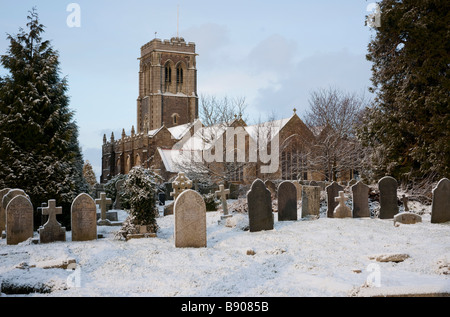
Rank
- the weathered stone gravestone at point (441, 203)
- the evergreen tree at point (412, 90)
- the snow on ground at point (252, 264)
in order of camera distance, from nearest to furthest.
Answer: the snow on ground at point (252, 264) < the weathered stone gravestone at point (441, 203) < the evergreen tree at point (412, 90)

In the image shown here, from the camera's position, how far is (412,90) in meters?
16.3

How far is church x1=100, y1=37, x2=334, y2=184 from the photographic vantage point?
82.1ft

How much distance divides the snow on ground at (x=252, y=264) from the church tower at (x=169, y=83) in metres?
52.0

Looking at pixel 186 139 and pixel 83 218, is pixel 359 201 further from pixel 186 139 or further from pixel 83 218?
pixel 186 139

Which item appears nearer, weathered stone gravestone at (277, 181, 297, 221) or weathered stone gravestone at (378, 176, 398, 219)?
weathered stone gravestone at (277, 181, 297, 221)

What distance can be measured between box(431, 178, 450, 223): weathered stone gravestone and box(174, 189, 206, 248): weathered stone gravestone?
22.4 ft

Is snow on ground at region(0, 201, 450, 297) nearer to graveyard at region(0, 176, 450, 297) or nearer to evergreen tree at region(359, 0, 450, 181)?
graveyard at region(0, 176, 450, 297)

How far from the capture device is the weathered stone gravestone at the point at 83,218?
1019 centimetres

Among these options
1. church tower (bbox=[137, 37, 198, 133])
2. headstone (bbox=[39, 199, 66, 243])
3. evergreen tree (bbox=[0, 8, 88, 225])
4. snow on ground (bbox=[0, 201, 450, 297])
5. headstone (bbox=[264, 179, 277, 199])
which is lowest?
snow on ground (bbox=[0, 201, 450, 297])

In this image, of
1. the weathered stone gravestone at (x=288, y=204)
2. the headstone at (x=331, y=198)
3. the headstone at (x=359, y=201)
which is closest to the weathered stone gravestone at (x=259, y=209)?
the weathered stone gravestone at (x=288, y=204)

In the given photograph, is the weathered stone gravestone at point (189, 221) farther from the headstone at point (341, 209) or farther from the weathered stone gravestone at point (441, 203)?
the weathered stone gravestone at point (441, 203)

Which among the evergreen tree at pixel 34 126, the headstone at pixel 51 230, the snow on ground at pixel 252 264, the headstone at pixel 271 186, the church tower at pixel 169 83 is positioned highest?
the church tower at pixel 169 83

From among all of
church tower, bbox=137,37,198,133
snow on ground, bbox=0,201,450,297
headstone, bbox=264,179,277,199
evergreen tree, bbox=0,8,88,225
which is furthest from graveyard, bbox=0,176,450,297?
church tower, bbox=137,37,198,133
